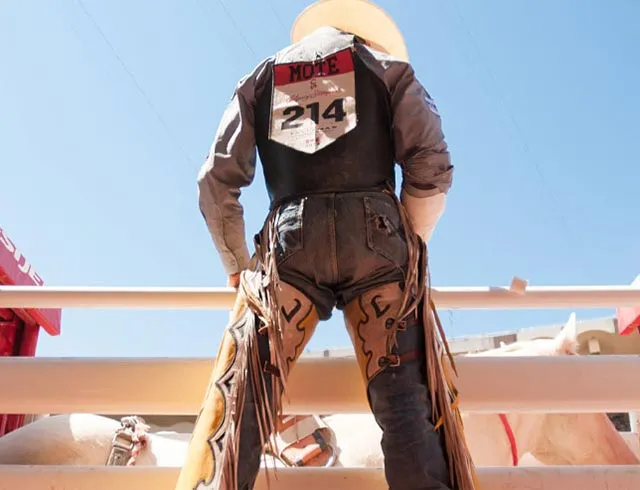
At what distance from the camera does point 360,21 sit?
1695 mm

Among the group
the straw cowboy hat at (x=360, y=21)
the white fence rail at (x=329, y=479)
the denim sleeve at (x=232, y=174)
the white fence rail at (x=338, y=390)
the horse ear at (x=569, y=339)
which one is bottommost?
the white fence rail at (x=329, y=479)

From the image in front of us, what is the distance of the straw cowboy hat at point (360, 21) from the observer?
1.70m

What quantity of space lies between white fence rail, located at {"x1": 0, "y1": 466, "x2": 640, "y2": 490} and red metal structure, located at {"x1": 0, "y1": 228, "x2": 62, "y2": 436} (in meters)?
1.69

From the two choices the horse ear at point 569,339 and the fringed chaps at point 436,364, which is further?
the horse ear at point 569,339

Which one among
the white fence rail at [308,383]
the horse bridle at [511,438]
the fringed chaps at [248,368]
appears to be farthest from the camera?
the horse bridle at [511,438]

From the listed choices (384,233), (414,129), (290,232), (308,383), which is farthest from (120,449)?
(414,129)

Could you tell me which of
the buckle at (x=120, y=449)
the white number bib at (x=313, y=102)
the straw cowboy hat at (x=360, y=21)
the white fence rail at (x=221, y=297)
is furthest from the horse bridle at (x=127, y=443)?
the straw cowboy hat at (x=360, y=21)

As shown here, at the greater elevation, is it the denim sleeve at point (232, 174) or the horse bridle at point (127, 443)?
the denim sleeve at point (232, 174)

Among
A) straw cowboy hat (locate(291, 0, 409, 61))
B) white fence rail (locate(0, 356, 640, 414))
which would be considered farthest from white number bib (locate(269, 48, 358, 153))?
white fence rail (locate(0, 356, 640, 414))

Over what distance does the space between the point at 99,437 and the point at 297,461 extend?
83cm

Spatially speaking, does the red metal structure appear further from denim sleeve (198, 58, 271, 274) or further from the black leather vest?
the black leather vest

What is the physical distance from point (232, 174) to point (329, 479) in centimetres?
82

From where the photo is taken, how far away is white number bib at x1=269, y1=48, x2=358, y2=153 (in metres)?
1.36

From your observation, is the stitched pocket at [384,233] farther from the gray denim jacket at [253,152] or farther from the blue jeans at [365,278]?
the gray denim jacket at [253,152]
